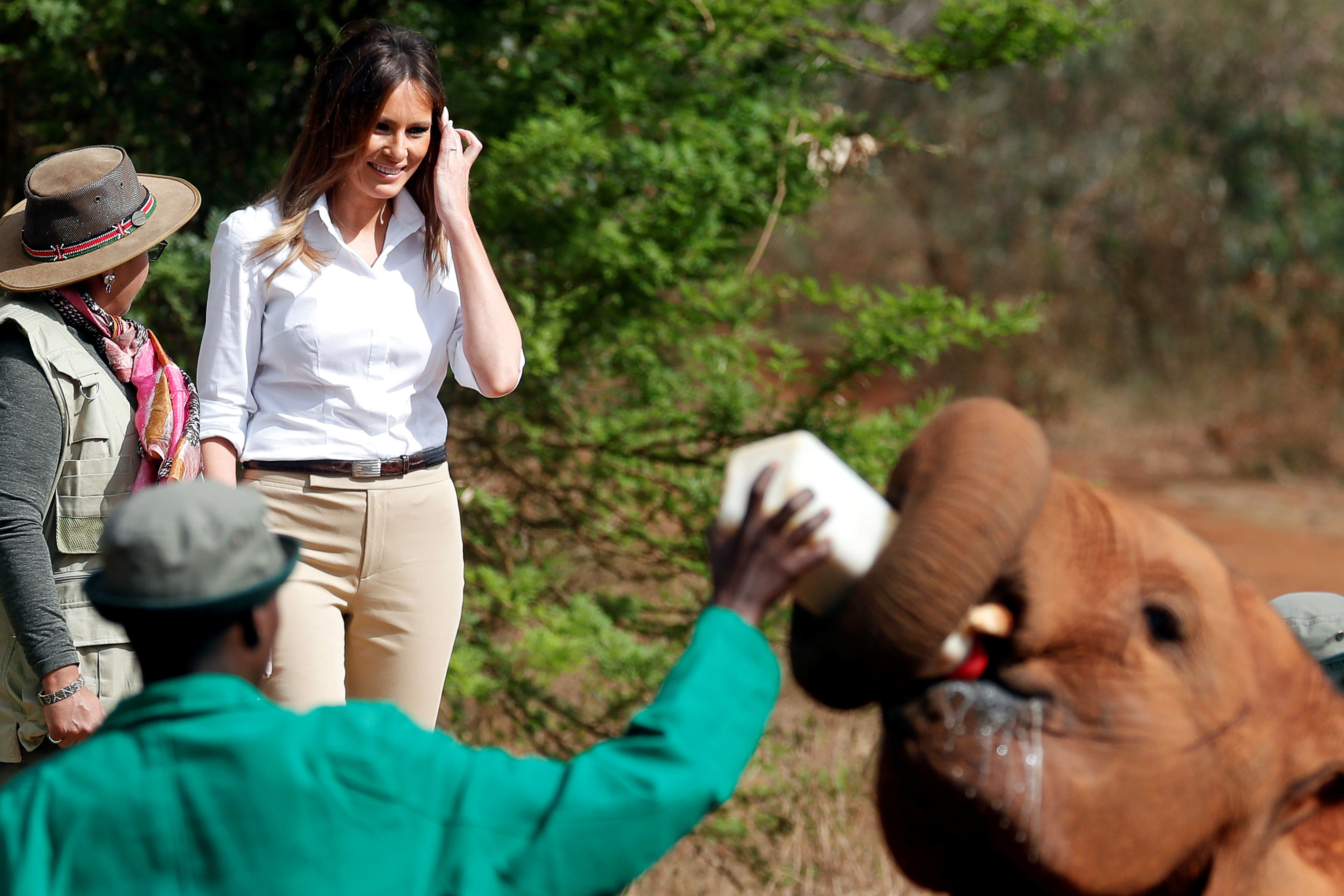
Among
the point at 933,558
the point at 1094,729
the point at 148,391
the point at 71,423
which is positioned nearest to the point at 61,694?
the point at 71,423

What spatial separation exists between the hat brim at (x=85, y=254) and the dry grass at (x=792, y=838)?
2.81 m

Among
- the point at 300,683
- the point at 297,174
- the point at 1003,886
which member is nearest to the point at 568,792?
the point at 1003,886

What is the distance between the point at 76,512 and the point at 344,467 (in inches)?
21.7

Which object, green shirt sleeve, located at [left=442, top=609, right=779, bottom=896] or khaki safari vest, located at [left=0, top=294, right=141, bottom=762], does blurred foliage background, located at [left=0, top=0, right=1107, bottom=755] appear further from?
green shirt sleeve, located at [left=442, top=609, right=779, bottom=896]

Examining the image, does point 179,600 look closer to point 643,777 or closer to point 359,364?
point 643,777

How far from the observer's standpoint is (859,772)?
17.8 ft

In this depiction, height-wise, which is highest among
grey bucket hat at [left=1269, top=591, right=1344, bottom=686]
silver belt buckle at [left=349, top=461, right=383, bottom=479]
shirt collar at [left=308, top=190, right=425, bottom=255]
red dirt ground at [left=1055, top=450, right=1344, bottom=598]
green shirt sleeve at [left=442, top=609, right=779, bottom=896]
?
shirt collar at [left=308, top=190, right=425, bottom=255]

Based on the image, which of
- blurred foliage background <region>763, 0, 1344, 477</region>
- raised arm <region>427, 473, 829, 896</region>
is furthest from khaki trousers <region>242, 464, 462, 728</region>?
blurred foliage background <region>763, 0, 1344, 477</region>

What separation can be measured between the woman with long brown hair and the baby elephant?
4.09 feet

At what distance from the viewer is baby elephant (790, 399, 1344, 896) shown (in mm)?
1726

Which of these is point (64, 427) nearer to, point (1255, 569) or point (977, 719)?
point (977, 719)

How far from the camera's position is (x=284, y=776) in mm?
1578

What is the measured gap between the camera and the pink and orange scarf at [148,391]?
9.14 ft

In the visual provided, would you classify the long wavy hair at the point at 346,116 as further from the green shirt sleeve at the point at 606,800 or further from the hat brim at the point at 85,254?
the green shirt sleeve at the point at 606,800
